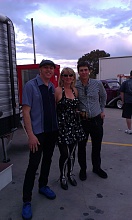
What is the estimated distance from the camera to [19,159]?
493 centimetres

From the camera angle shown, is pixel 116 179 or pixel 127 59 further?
pixel 127 59

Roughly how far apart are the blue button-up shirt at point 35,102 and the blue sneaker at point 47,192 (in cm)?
96

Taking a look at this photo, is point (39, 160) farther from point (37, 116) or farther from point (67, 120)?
point (67, 120)

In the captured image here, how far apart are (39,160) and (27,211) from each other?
0.61 metres

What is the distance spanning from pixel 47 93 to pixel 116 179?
6.42ft

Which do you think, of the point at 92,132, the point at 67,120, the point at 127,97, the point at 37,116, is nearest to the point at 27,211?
the point at 37,116

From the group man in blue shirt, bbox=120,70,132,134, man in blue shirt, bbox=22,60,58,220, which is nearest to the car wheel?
man in blue shirt, bbox=120,70,132,134

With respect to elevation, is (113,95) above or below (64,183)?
above

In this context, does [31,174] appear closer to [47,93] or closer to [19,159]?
[47,93]

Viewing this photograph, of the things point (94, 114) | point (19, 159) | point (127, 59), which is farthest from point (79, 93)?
point (127, 59)

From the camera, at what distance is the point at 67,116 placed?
3361 millimetres

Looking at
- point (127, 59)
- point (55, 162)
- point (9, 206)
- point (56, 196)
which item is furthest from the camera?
point (127, 59)

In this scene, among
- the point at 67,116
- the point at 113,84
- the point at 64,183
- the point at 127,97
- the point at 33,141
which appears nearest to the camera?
the point at 33,141

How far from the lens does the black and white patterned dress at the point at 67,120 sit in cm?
331
